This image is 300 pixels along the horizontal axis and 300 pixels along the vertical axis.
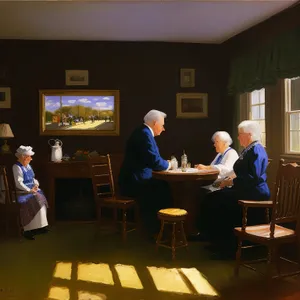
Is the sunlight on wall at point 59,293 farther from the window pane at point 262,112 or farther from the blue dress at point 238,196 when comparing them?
the window pane at point 262,112

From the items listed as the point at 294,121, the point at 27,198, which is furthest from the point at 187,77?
the point at 27,198

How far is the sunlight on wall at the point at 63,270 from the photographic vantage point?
13.0 ft

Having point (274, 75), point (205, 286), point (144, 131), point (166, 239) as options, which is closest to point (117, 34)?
point (144, 131)

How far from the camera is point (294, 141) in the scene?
522cm

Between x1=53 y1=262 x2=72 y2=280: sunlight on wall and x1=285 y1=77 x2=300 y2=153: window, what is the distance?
2852 millimetres

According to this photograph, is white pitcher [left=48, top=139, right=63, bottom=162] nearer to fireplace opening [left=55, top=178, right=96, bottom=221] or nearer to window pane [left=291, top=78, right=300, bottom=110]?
fireplace opening [left=55, top=178, right=96, bottom=221]

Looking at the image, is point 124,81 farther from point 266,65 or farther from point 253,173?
point 253,173

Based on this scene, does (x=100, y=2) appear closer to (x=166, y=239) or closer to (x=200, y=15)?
(x=200, y=15)

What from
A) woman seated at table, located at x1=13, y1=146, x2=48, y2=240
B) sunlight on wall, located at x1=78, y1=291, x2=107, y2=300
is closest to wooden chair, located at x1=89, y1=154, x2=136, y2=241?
woman seated at table, located at x1=13, y1=146, x2=48, y2=240

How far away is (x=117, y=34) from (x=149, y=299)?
4.22 m

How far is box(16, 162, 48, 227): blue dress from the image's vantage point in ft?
18.1

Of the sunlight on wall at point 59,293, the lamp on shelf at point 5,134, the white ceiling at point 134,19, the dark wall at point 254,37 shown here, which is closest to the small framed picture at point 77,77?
the white ceiling at point 134,19

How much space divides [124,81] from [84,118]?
0.86 meters

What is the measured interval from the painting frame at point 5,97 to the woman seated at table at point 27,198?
4.98 feet
